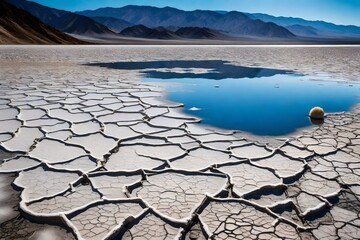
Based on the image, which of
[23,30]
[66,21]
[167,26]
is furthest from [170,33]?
[167,26]

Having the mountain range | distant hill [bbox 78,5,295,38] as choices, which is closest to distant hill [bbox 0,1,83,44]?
the mountain range

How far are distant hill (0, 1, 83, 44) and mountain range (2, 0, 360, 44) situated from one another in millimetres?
3776

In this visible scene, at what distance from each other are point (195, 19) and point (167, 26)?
71.7ft

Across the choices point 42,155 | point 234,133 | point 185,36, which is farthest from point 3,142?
point 185,36

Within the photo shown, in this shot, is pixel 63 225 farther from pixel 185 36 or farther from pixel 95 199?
pixel 185 36

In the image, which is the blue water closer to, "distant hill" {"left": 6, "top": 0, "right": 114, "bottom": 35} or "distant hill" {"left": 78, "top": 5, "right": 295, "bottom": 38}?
"distant hill" {"left": 6, "top": 0, "right": 114, "bottom": 35}

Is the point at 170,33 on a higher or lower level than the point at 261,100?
lower

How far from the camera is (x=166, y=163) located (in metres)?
2.29

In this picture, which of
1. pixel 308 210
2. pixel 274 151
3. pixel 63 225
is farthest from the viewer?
pixel 274 151

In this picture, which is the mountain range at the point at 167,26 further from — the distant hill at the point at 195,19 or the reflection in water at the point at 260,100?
the reflection in water at the point at 260,100

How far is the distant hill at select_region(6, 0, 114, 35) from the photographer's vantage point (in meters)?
79.3

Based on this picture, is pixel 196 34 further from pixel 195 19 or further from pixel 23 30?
pixel 195 19

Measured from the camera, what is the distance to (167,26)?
134375 millimetres

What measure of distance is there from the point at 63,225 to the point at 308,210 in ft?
4.06
